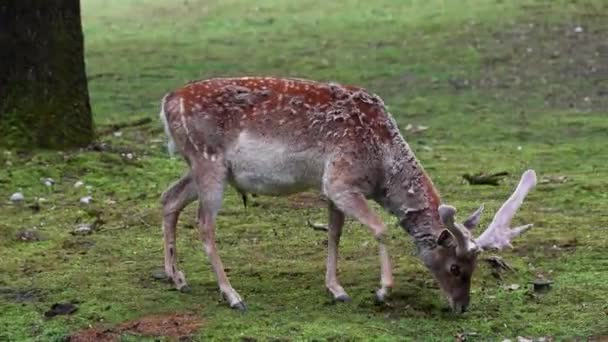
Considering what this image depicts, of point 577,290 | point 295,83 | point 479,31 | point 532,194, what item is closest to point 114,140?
point 532,194

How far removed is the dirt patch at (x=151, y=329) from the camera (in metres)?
6.01

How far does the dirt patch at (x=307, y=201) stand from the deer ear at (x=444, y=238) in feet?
9.06

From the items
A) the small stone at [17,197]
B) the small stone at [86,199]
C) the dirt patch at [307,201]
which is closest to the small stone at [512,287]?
the dirt patch at [307,201]

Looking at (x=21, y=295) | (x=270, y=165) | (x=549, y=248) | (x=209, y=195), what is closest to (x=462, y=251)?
(x=270, y=165)

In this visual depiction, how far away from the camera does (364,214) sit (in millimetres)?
6523

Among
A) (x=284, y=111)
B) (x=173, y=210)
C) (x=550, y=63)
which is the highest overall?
(x=284, y=111)

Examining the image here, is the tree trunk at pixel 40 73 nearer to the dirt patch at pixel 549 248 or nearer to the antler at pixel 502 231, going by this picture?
the dirt patch at pixel 549 248

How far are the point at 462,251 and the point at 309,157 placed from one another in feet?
3.35

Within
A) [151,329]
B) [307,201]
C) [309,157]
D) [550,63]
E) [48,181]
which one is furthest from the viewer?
[550,63]

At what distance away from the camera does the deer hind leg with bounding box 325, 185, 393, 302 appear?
6441 millimetres

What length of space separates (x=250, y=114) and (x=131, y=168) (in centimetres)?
374

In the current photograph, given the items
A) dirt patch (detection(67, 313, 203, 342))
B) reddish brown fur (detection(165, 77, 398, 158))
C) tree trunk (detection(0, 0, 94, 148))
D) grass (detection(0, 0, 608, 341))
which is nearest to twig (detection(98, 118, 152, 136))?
grass (detection(0, 0, 608, 341))

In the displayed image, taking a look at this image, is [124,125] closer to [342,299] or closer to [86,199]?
[86,199]

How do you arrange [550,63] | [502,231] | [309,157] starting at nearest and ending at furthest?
1. [502,231]
2. [309,157]
3. [550,63]
